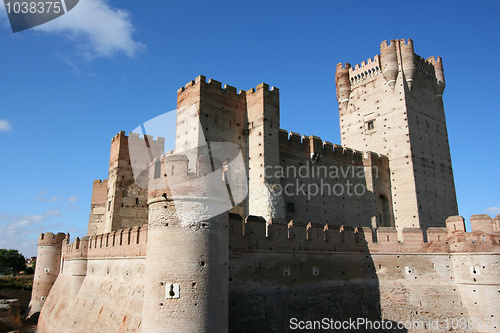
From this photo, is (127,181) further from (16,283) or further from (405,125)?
(405,125)

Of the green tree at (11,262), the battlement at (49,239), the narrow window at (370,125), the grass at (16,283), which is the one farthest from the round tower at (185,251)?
the green tree at (11,262)

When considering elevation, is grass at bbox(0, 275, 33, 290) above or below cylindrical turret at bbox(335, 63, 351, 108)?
below

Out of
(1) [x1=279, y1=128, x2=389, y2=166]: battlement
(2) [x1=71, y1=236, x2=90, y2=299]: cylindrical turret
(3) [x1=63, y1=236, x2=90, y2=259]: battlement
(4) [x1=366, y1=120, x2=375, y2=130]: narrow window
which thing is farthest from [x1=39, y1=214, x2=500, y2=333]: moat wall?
(4) [x1=366, y1=120, x2=375, y2=130]: narrow window

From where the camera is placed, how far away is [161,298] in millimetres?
9859

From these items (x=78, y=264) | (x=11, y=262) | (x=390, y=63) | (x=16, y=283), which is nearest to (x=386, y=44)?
(x=390, y=63)

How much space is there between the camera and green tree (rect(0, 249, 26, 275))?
2085 inches

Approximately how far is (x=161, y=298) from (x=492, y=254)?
15395 millimetres

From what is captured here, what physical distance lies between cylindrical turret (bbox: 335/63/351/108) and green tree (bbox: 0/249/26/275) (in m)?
51.4

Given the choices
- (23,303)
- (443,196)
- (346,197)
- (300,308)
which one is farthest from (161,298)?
(23,303)

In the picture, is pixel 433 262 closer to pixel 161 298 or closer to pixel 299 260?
pixel 299 260

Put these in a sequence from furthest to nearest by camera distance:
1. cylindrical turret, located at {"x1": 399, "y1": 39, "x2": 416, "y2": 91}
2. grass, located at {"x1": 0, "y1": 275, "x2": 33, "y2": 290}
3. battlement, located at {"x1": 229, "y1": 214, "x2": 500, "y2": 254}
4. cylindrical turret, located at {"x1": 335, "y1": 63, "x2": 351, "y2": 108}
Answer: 1. grass, located at {"x1": 0, "y1": 275, "x2": 33, "y2": 290}
2. cylindrical turret, located at {"x1": 335, "y1": 63, "x2": 351, "y2": 108}
3. cylindrical turret, located at {"x1": 399, "y1": 39, "x2": 416, "y2": 91}
4. battlement, located at {"x1": 229, "y1": 214, "x2": 500, "y2": 254}

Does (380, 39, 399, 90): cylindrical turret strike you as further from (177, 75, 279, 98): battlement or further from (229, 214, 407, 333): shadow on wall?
(229, 214, 407, 333): shadow on wall

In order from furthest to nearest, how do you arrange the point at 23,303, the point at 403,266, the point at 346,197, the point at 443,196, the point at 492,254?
→ the point at 23,303, the point at 443,196, the point at 346,197, the point at 403,266, the point at 492,254

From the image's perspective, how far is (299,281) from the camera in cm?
1542
